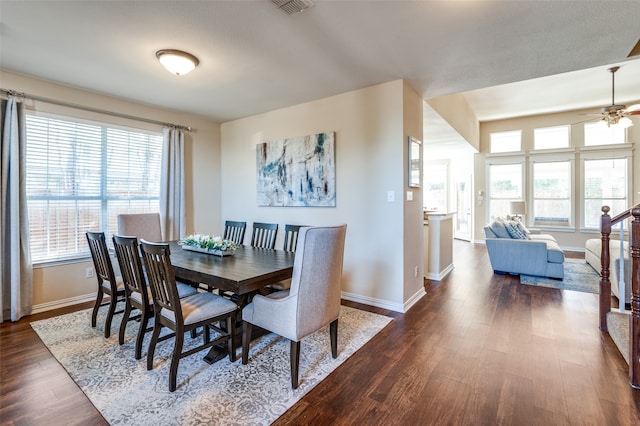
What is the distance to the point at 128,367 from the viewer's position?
219cm

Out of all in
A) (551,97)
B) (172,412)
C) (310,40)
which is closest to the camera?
(172,412)

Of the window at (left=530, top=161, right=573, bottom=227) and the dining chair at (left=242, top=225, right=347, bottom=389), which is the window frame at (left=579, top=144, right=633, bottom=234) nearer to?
the window at (left=530, top=161, right=573, bottom=227)

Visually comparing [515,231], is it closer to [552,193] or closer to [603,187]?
[552,193]

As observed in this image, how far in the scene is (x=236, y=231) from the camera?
12.6 ft

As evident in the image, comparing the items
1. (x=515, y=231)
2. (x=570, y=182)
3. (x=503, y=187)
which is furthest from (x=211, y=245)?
(x=570, y=182)

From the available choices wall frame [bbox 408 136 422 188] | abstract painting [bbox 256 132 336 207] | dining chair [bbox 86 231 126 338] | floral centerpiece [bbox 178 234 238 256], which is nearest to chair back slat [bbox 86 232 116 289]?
dining chair [bbox 86 231 126 338]

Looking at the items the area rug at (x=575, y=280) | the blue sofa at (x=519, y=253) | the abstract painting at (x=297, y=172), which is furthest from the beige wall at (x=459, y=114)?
the area rug at (x=575, y=280)

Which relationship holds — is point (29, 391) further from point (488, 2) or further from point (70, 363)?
point (488, 2)

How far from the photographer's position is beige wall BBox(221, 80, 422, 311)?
3328 millimetres

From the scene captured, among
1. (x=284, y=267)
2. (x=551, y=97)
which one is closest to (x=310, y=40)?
(x=284, y=267)

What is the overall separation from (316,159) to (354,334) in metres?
2.22

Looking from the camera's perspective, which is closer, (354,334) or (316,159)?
(354,334)

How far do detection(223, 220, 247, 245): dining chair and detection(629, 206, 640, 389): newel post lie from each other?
11.7 ft

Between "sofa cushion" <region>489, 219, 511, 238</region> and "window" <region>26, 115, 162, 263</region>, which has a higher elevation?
"window" <region>26, 115, 162, 263</region>
